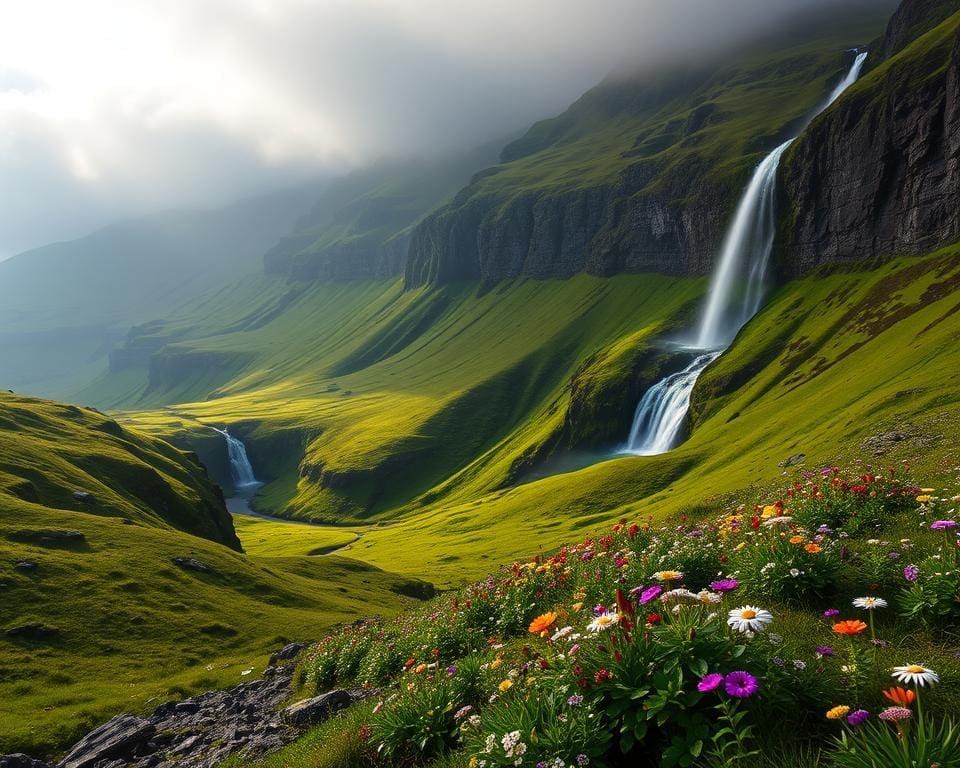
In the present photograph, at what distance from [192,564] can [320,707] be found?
2101 inches

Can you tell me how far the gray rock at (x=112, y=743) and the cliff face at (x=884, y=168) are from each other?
162m

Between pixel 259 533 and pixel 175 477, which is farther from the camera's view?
pixel 259 533

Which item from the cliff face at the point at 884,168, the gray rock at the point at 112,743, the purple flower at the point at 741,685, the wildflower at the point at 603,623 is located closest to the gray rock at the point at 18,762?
the gray rock at the point at 112,743

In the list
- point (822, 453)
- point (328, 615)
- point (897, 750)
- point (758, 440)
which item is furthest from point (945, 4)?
point (897, 750)

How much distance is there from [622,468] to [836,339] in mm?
57034

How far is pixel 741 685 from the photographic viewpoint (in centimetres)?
587

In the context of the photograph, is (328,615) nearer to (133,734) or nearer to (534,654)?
(133,734)

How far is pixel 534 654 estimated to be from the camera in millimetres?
9453

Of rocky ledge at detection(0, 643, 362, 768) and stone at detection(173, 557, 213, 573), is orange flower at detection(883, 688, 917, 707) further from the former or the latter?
stone at detection(173, 557, 213, 573)

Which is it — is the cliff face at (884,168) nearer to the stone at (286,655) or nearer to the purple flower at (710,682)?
the stone at (286,655)

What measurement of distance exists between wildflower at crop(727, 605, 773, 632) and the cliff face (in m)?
160

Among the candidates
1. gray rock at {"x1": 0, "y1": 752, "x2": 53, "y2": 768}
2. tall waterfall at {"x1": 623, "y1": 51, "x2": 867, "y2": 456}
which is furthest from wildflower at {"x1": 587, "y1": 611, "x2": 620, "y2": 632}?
tall waterfall at {"x1": 623, "y1": 51, "x2": 867, "y2": 456}

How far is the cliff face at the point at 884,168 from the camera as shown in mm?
132125

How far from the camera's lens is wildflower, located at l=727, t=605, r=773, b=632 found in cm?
648
